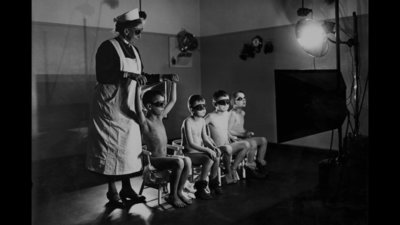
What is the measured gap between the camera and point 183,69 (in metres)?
1.92

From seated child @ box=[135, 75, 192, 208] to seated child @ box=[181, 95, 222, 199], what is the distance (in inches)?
3.4

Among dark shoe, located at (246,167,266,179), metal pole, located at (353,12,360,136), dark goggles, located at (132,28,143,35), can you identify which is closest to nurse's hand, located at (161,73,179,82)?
dark goggles, located at (132,28,143,35)

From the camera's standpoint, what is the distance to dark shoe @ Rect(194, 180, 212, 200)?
1983 mm

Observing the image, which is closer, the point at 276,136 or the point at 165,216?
the point at 165,216

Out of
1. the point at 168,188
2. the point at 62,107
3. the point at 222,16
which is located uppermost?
the point at 222,16

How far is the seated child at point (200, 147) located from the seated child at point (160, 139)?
0.28ft

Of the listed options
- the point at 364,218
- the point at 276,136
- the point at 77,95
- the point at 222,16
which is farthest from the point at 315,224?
the point at 77,95

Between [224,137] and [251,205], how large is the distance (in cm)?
41

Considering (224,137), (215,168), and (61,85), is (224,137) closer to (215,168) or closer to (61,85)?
(215,168)

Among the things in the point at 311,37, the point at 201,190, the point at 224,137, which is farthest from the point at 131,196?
the point at 311,37

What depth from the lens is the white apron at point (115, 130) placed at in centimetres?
170

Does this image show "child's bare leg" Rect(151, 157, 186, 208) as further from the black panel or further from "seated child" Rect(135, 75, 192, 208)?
the black panel
